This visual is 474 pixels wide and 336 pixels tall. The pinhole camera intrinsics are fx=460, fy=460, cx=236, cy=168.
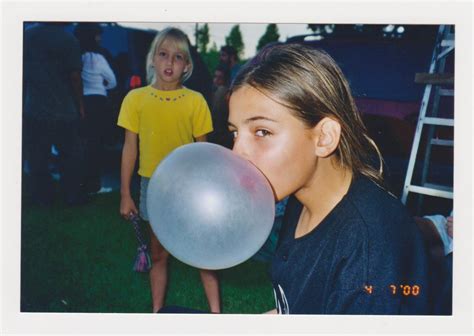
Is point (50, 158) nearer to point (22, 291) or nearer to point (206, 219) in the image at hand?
point (22, 291)

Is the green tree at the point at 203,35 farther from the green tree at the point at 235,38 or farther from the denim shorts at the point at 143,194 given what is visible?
the denim shorts at the point at 143,194

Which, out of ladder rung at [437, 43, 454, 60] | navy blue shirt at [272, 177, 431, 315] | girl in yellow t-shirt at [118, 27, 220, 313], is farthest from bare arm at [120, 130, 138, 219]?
ladder rung at [437, 43, 454, 60]

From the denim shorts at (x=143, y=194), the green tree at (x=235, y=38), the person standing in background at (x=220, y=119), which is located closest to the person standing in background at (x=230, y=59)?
the green tree at (x=235, y=38)

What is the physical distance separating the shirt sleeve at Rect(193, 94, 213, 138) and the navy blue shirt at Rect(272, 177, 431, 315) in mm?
864

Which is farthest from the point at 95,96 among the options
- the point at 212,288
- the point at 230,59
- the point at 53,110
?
the point at 212,288

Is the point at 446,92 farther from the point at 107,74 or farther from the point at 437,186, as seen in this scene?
the point at 107,74

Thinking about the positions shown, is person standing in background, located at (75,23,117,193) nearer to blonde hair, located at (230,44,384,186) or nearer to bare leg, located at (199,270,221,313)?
bare leg, located at (199,270,221,313)

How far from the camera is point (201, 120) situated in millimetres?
1890

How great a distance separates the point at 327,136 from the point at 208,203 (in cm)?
33

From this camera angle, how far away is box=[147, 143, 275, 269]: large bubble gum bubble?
41.3 inches

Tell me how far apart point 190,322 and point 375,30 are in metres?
1.33

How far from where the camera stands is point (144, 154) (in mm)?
1889

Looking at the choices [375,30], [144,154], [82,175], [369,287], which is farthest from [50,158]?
[369,287]
